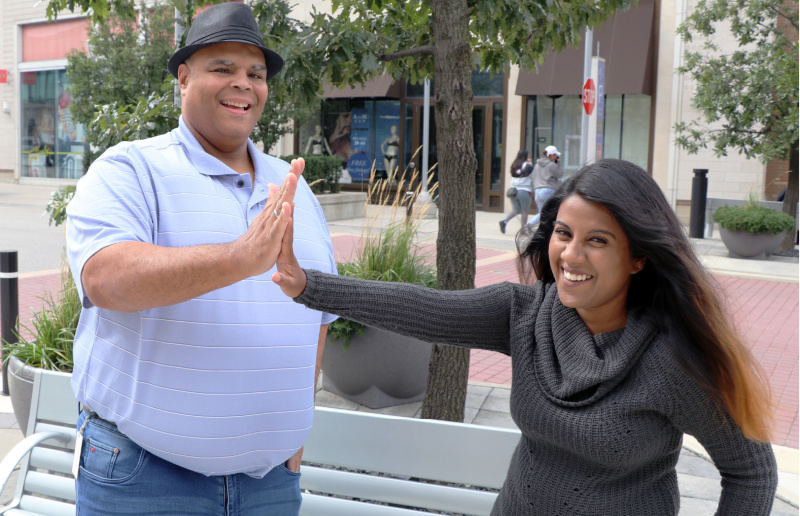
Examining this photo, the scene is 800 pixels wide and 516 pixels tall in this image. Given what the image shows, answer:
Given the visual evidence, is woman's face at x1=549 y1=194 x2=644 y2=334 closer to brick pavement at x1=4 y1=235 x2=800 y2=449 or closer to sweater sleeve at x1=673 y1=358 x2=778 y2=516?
sweater sleeve at x1=673 y1=358 x2=778 y2=516

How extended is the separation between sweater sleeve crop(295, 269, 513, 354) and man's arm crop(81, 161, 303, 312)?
0.79 feet

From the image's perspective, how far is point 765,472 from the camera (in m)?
1.80

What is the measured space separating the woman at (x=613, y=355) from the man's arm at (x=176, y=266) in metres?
0.14

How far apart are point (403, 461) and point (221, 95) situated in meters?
1.41

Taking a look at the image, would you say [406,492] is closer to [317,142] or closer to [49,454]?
[49,454]

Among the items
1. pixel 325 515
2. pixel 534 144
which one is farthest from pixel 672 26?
pixel 325 515

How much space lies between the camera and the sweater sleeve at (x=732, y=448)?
1783 mm

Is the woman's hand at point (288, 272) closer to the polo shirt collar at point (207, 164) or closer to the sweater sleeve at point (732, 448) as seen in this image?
the polo shirt collar at point (207, 164)

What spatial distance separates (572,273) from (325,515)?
1.46 meters

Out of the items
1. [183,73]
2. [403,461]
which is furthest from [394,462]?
[183,73]

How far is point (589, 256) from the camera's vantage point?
190cm

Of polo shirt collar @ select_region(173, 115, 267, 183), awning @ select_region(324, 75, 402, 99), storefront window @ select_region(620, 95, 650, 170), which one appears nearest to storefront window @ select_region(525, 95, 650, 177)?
storefront window @ select_region(620, 95, 650, 170)

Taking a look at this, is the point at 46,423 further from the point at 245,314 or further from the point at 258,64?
the point at 258,64

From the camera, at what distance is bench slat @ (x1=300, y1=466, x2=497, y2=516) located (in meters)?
2.73
